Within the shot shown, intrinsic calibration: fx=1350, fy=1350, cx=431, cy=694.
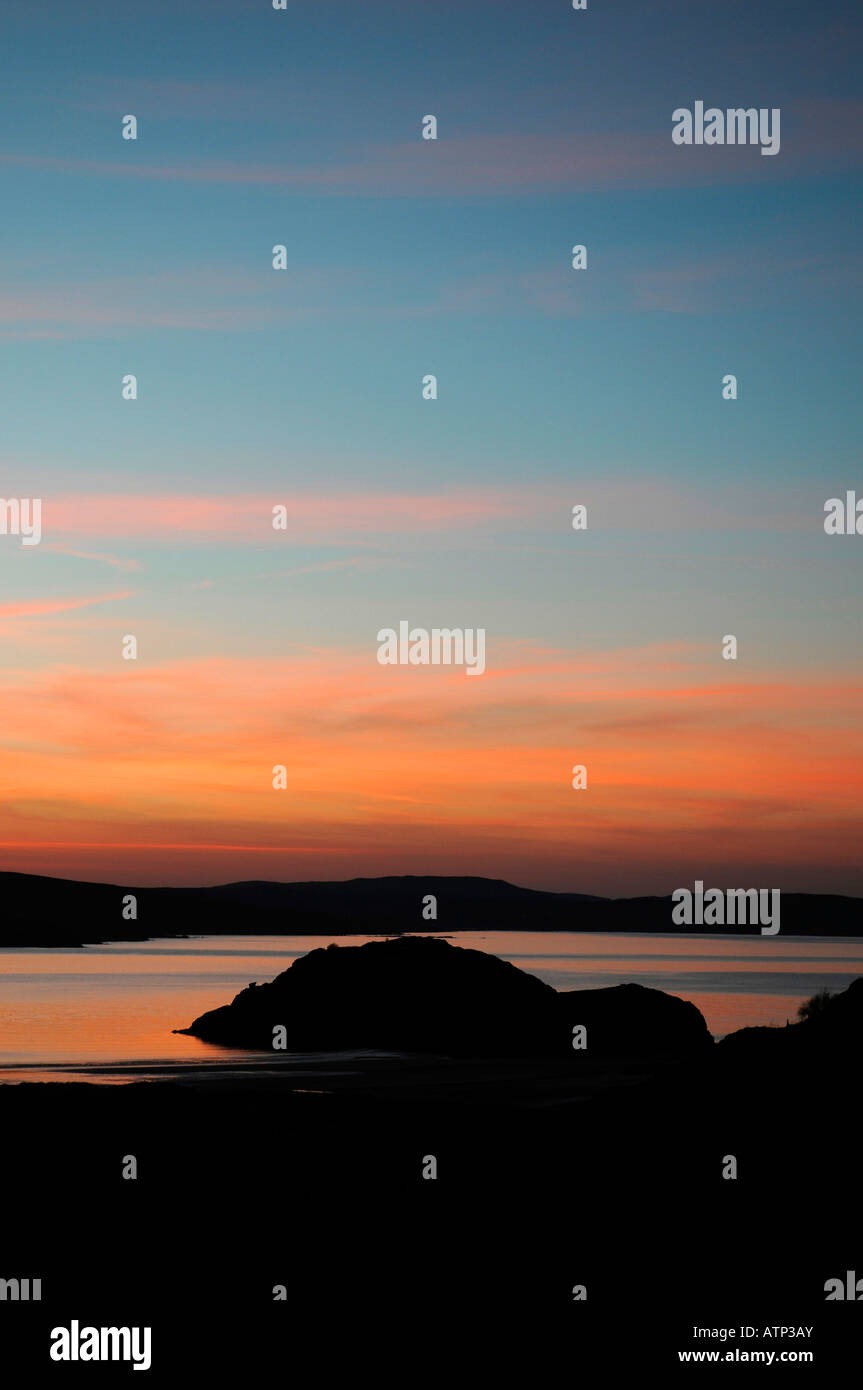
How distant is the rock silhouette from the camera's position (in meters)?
62.7

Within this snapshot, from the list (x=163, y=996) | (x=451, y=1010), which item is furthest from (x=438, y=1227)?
(x=163, y=996)

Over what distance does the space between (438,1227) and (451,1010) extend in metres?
41.4

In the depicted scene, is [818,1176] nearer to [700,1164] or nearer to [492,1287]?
[700,1164]

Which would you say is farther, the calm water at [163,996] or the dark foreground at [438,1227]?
the calm water at [163,996]

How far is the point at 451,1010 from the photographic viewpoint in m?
63.9

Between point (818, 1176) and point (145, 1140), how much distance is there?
14.1 meters

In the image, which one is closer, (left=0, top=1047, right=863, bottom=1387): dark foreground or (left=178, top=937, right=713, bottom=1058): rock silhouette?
(left=0, top=1047, right=863, bottom=1387): dark foreground

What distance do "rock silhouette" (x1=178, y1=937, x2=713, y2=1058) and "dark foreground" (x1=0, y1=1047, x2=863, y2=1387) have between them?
3002 cm

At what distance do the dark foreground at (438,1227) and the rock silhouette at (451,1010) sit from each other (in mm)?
30024

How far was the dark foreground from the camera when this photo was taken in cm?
1742

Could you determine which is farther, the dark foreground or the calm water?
→ the calm water

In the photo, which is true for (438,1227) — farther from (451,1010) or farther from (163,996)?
(163,996)

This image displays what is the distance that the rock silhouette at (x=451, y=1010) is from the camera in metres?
62.7
